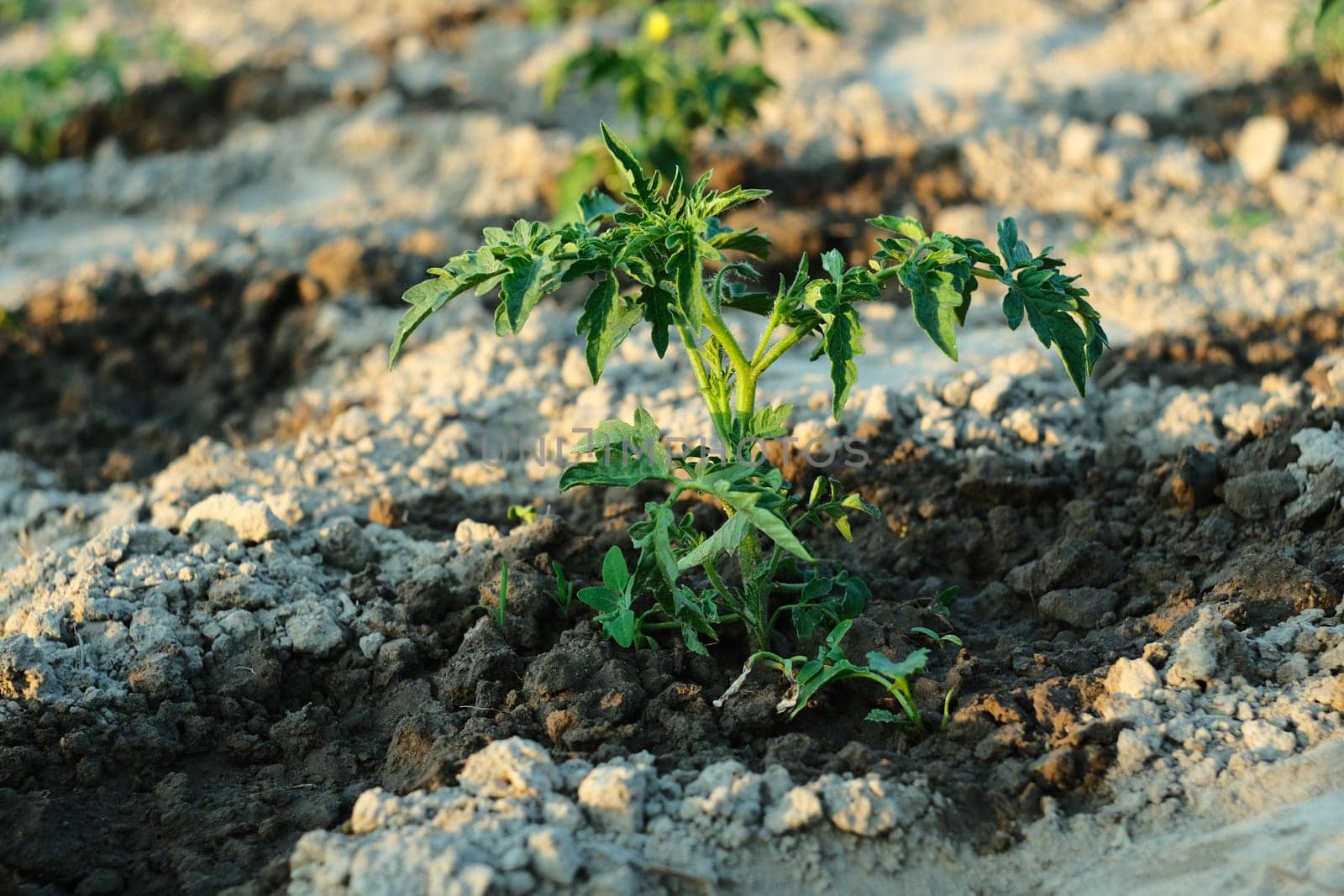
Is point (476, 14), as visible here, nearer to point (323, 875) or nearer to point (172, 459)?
point (172, 459)

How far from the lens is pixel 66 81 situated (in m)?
6.62

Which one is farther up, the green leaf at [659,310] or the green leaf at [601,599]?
the green leaf at [659,310]

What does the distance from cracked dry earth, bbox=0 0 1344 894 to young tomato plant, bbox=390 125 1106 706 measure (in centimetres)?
18

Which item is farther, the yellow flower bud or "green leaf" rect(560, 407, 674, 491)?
the yellow flower bud

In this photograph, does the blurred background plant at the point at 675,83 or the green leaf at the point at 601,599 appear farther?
the blurred background plant at the point at 675,83

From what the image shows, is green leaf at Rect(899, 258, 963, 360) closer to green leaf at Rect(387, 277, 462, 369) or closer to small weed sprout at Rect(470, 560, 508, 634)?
green leaf at Rect(387, 277, 462, 369)

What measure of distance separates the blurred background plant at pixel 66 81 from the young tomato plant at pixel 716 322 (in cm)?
448

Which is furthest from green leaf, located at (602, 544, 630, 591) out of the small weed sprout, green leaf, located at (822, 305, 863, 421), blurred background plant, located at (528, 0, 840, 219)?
blurred background plant, located at (528, 0, 840, 219)

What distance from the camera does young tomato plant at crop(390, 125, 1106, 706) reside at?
109 inches

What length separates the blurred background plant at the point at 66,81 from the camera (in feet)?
21.0

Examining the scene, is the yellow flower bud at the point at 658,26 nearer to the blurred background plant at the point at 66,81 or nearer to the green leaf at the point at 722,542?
the blurred background plant at the point at 66,81

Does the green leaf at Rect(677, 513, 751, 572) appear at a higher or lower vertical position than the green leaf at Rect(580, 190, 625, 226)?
lower

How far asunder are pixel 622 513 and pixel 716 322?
3.32 feet

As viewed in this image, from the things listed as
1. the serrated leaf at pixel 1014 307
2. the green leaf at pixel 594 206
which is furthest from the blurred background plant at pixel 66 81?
the serrated leaf at pixel 1014 307
